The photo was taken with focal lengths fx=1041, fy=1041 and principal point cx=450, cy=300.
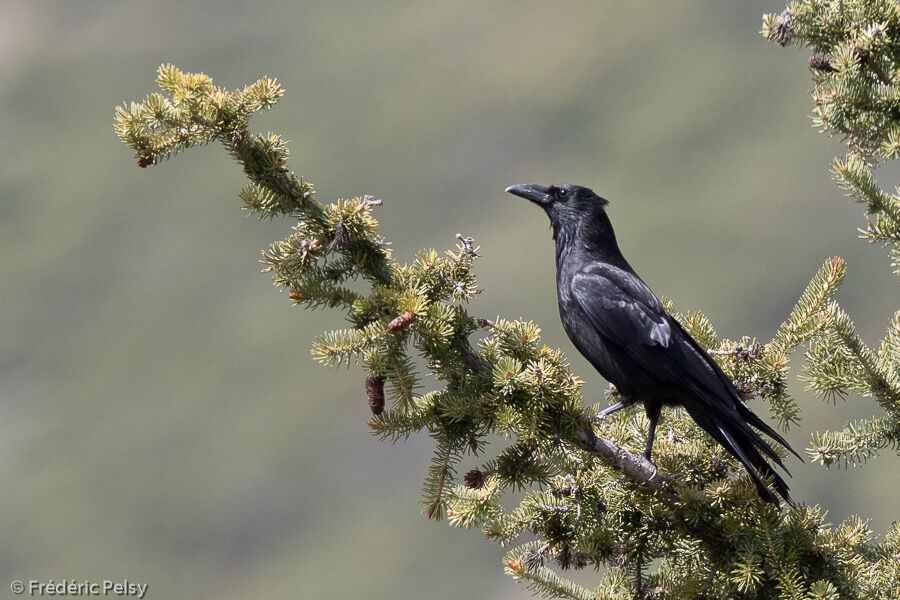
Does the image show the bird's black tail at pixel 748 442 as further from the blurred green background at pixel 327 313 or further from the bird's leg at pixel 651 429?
the blurred green background at pixel 327 313

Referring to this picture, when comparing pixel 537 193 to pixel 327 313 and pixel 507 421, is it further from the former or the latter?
pixel 327 313

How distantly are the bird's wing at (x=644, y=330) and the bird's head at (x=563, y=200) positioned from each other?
0.64 m

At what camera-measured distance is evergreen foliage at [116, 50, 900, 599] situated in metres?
3.98

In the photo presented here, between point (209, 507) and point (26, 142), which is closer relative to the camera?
point (209, 507)

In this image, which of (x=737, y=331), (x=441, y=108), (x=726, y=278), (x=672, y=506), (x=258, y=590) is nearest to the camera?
(x=672, y=506)

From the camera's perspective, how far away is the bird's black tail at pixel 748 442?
445cm

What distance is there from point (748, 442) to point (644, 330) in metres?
0.95

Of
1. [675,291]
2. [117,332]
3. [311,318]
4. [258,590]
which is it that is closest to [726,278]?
[675,291]

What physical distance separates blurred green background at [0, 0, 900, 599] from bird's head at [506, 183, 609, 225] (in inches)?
3263

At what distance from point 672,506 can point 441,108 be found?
195209mm

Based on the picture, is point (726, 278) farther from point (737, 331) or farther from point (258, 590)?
point (258, 590)

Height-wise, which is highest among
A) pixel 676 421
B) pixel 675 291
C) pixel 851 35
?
pixel 675 291

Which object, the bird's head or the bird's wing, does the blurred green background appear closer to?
the bird's head

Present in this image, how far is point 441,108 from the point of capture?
643ft
